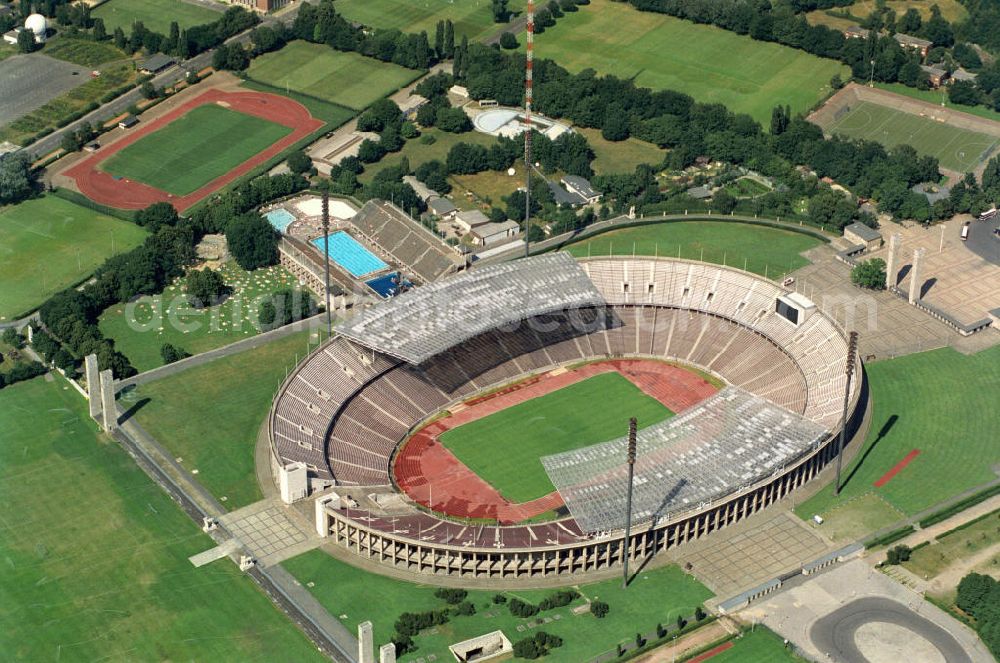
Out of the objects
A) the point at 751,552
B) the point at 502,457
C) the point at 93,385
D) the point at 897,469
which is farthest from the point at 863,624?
the point at 93,385

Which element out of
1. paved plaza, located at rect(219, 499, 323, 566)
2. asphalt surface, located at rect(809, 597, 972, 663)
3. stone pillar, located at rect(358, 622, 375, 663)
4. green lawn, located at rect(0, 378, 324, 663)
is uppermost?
stone pillar, located at rect(358, 622, 375, 663)

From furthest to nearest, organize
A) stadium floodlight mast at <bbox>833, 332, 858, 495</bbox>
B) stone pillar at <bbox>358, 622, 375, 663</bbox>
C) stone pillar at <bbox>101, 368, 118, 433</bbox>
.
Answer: stone pillar at <bbox>101, 368, 118, 433</bbox> < stadium floodlight mast at <bbox>833, 332, 858, 495</bbox> < stone pillar at <bbox>358, 622, 375, 663</bbox>

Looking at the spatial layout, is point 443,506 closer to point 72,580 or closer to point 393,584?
point 393,584

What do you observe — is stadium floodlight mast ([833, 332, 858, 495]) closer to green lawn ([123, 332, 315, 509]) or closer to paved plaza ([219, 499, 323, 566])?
paved plaza ([219, 499, 323, 566])

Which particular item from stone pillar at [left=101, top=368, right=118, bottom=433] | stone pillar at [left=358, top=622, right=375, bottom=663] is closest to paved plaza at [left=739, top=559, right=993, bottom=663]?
stone pillar at [left=358, top=622, right=375, bottom=663]

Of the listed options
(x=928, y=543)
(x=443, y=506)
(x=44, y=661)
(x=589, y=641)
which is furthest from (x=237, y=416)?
(x=928, y=543)

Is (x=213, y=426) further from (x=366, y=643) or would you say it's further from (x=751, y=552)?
(x=751, y=552)
